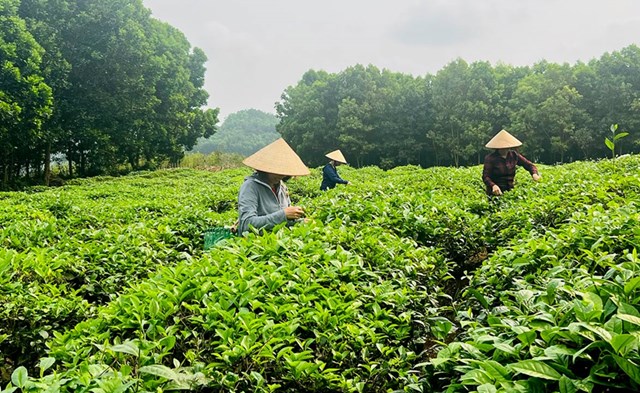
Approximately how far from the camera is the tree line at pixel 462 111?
30203 millimetres

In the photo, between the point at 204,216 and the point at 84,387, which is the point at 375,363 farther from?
the point at 204,216

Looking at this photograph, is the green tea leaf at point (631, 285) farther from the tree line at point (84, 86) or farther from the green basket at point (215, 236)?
the tree line at point (84, 86)

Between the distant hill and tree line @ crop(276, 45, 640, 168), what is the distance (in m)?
33.9

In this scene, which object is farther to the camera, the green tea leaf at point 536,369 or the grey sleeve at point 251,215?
the grey sleeve at point 251,215

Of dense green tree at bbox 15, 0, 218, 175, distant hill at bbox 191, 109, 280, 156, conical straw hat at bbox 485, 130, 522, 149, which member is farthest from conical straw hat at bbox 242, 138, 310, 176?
distant hill at bbox 191, 109, 280, 156

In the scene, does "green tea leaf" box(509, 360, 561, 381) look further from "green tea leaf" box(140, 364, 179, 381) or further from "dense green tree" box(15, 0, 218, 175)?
"dense green tree" box(15, 0, 218, 175)

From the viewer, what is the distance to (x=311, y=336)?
77.6 inches

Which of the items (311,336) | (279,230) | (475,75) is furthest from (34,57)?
(475,75)

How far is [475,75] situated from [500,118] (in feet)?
13.2

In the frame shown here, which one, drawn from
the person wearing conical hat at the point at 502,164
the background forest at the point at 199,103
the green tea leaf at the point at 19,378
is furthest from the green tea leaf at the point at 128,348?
the background forest at the point at 199,103

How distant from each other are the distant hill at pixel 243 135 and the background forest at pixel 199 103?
36594 mm

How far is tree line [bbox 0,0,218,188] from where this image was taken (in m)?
17.2

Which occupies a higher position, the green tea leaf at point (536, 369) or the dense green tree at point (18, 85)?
the dense green tree at point (18, 85)

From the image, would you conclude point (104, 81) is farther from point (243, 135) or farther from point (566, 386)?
point (243, 135)
